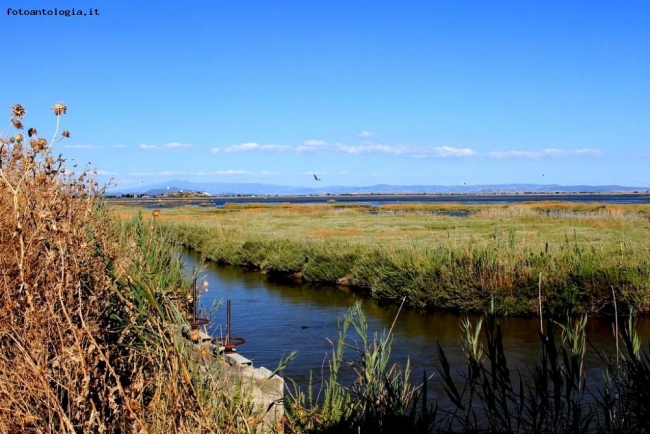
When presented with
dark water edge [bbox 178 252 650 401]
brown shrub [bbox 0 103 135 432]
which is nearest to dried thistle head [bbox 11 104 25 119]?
brown shrub [bbox 0 103 135 432]

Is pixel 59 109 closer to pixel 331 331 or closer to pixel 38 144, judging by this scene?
pixel 38 144

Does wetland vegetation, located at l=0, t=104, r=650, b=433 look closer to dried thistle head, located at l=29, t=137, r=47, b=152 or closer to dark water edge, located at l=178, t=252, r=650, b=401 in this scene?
dried thistle head, located at l=29, t=137, r=47, b=152

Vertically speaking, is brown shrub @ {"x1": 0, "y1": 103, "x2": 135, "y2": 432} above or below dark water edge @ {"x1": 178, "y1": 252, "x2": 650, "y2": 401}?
above

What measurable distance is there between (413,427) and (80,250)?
2.73 m

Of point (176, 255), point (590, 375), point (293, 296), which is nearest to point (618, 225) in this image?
point (293, 296)

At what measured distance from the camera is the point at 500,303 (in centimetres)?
1694

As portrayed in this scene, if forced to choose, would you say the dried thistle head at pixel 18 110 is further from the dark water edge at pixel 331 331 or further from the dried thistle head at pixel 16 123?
the dark water edge at pixel 331 331

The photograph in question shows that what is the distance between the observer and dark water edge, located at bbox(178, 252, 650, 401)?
1209cm

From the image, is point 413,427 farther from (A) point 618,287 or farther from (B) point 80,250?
(A) point 618,287

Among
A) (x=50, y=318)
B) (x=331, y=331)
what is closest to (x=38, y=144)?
(x=50, y=318)

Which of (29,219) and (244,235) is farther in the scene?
(244,235)

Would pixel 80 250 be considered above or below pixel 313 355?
above

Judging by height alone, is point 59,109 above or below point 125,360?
above

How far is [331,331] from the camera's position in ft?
50.1
